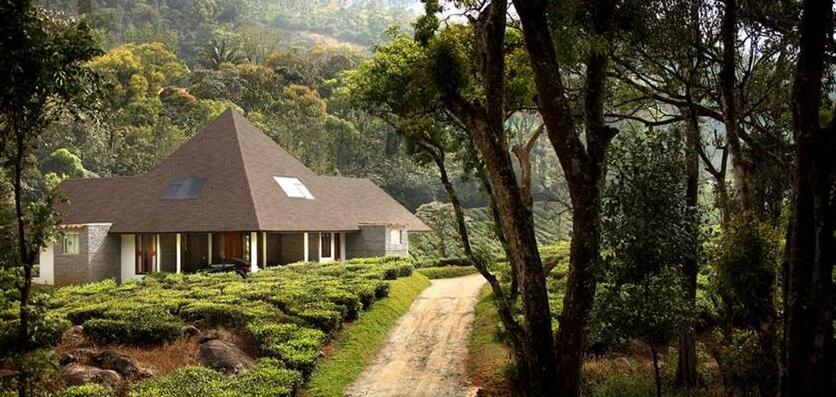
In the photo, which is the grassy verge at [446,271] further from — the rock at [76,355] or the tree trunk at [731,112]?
the tree trunk at [731,112]

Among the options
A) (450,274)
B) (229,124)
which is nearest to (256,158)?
(229,124)

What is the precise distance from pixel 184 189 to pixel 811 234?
26.2 m

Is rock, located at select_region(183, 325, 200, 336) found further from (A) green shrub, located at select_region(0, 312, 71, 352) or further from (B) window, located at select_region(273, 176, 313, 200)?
(B) window, located at select_region(273, 176, 313, 200)

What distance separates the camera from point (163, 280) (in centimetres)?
2188

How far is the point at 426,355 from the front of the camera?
15469mm

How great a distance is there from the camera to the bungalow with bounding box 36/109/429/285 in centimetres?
2788

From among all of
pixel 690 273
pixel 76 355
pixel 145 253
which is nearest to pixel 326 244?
pixel 145 253

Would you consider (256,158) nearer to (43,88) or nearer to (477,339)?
(477,339)

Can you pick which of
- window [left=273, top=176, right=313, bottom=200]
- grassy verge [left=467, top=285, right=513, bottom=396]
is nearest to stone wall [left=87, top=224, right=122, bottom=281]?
window [left=273, top=176, right=313, bottom=200]

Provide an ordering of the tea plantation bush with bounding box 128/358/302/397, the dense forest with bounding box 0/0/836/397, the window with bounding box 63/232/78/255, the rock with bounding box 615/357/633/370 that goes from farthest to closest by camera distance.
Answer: the window with bounding box 63/232/78/255 < the rock with bounding box 615/357/633/370 < the tea plantation bush with bounding box 128/358/302/397 < the dense forest with bounding box 0/0/836/397

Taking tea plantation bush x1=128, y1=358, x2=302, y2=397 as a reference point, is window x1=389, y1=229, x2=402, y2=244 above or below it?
above

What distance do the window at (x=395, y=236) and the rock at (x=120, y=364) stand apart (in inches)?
850

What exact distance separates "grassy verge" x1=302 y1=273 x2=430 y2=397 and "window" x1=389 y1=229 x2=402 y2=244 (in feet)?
38.5

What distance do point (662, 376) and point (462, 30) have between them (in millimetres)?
7865
